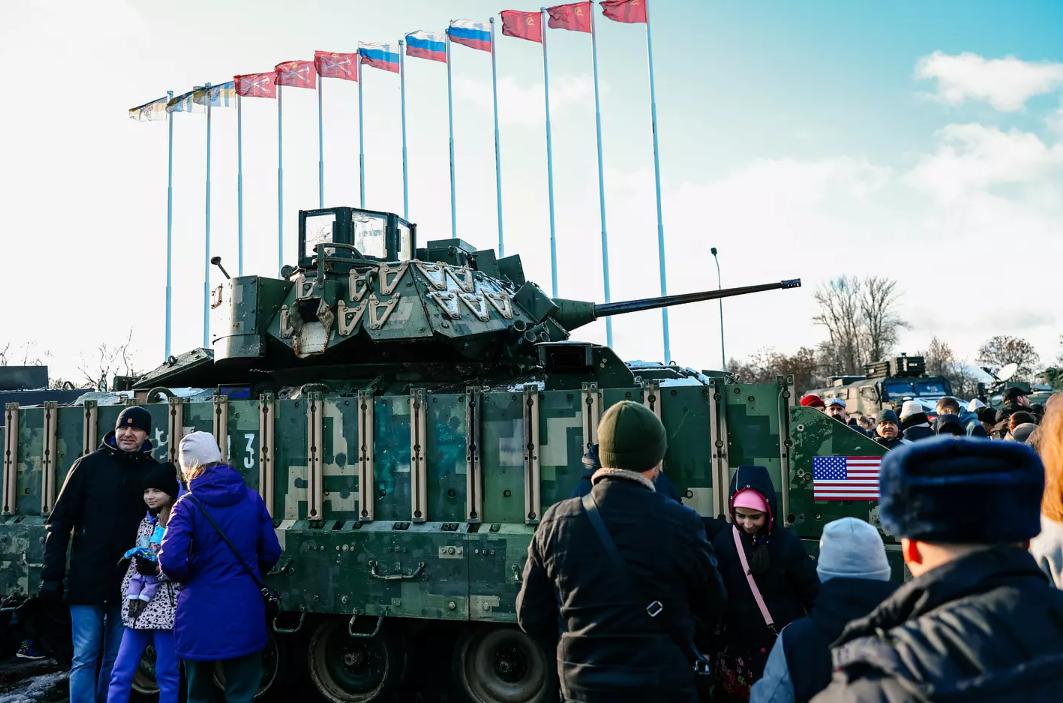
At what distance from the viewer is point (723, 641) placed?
177 inches

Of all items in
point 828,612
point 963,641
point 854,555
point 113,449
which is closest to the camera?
point 963,641

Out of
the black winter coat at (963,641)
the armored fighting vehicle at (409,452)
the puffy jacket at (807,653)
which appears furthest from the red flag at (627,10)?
the black winter coat at (963,641)

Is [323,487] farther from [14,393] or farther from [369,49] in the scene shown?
[369,49]

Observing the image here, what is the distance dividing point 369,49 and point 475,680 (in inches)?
900

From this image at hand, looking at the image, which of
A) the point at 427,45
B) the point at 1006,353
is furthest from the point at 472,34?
the point at 1006,353

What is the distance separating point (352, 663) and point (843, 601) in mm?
5300

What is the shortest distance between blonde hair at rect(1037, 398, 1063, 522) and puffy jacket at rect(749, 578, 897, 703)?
2.11 ft

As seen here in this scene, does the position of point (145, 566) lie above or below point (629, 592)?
below

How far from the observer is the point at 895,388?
72.6ft

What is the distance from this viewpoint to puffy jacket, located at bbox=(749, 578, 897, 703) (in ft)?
7.66

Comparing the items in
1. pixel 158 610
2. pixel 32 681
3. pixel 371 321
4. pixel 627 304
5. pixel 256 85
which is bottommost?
pixel 32 681

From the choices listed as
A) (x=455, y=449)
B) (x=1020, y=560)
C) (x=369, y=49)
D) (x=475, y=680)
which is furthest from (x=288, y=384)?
(x=369, y=49)

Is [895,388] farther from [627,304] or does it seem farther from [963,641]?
[963,641]

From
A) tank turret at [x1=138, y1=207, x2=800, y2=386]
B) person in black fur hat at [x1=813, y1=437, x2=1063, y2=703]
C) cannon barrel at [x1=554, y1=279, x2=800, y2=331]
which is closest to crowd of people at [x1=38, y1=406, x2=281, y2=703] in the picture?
tank turret at [x1=138, y1=207, x2=800, y2=386]
